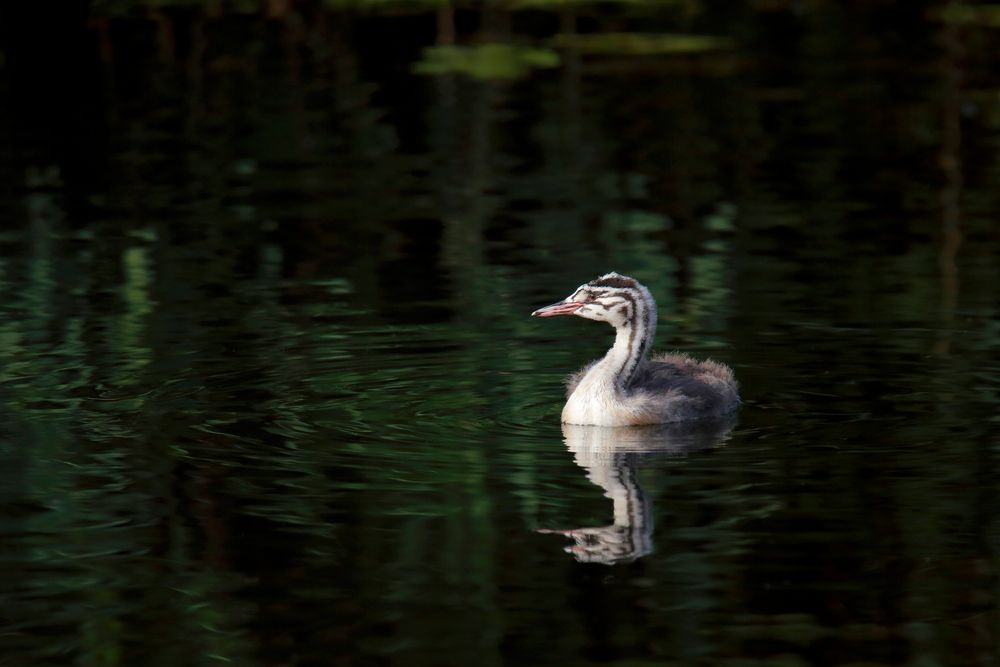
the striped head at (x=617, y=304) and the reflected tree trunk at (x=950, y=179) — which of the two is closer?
the striped head at (x=617, y=304)

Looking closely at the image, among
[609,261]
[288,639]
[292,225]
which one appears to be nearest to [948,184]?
[609,261]

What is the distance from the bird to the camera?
11484 millimetres

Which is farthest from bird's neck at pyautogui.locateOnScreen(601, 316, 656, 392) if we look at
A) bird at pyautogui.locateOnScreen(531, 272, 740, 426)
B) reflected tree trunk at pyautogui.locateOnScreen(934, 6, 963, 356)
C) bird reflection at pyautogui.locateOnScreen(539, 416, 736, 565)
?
reflected tree trunk at pyautogui.locateOnScreen(934, 6, 963, 356)

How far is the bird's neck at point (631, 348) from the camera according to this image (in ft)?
38.7

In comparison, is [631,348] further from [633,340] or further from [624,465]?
[624,465]

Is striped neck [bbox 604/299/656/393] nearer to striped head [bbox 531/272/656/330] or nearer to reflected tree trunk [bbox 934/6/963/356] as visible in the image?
striped head [bbox 531/272/656/330]

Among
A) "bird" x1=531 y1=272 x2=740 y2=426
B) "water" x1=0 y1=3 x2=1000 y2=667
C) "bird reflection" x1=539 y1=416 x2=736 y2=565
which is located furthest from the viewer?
"bird" x1=531 y1=272 x2=740 y2=426

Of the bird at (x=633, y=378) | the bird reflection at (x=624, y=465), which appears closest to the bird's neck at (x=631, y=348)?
the bird at (x=633, y=378)

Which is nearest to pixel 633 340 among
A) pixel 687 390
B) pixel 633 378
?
pixel 633 378

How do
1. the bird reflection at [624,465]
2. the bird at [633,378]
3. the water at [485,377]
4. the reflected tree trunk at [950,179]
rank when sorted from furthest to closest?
the reflected tree trunk at [950,179] → the bird at [633,378] → the bird reflection at [624,465] → the water at [485,377]

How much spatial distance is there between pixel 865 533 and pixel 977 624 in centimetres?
125

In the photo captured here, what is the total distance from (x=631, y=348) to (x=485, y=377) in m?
1.00

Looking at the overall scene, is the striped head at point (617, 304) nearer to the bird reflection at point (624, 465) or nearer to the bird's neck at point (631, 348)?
the bird's neck at point (631, 348)

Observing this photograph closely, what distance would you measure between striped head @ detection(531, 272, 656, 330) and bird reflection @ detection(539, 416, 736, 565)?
0.67m
